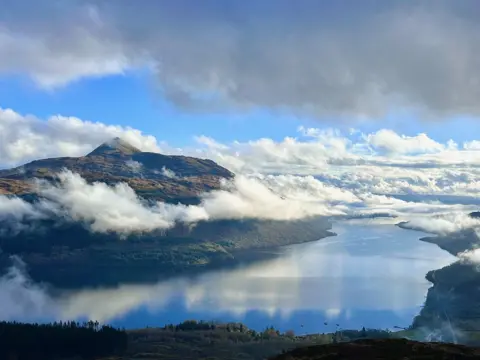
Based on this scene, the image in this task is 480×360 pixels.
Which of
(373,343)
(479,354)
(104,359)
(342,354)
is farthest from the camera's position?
(104,359)

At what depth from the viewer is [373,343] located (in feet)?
489

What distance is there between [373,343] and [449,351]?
22744mm

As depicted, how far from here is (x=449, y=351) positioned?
5153 inches

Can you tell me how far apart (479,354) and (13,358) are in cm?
15426

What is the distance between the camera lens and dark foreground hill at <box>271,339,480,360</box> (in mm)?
127188

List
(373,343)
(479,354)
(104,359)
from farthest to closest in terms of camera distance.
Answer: (104,359), (373,343), (479,354)

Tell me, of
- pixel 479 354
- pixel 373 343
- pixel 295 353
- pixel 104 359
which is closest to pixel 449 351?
pixel 479 354

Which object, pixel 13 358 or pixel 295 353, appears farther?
pixel 13 358

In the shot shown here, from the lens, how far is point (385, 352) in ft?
447

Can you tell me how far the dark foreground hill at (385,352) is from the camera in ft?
417

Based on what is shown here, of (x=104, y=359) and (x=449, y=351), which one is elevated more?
(x=449, y=351)

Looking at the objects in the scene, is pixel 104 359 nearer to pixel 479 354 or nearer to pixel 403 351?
pixel 403 351

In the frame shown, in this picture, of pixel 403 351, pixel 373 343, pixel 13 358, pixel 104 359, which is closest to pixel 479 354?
pixel 403 351

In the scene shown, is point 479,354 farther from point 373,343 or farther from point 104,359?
point 104,359
